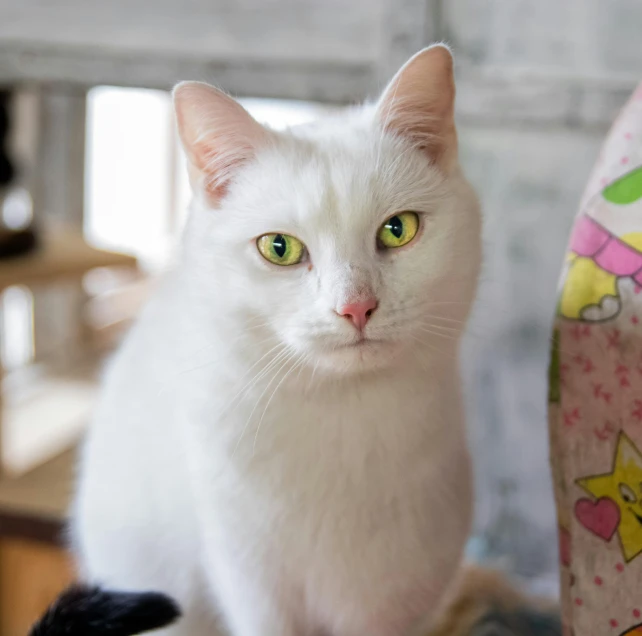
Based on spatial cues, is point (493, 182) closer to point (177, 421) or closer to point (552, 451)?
point (552, 451)

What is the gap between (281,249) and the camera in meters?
0.78

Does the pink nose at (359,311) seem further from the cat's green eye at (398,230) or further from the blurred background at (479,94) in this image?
the blurred background at (479,94)

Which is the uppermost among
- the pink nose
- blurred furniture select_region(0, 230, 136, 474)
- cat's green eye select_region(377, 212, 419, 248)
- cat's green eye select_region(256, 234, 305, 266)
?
cat's green eye select_region(377, 212, 419, 248)

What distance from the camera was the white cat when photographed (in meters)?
0.76

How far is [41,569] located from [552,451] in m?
1.34

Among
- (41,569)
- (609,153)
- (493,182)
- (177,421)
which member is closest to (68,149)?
(41,569)

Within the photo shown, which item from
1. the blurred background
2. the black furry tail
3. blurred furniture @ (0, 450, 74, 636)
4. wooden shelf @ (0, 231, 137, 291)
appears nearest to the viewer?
the black furry tail

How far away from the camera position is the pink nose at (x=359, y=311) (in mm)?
708

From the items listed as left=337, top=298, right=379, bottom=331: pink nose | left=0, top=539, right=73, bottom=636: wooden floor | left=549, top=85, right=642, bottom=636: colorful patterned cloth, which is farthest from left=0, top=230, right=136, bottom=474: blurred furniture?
left=549, top=85, right=642, bottom=636: colorful patterned cloth

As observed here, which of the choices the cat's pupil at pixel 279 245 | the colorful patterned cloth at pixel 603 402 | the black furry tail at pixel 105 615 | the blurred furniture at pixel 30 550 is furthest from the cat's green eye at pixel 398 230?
the blurred furniture at pixel 30 550

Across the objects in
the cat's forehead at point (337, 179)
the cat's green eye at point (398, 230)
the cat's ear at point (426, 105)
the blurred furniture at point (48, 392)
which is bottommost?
the blurred furniture at point (48, 392)

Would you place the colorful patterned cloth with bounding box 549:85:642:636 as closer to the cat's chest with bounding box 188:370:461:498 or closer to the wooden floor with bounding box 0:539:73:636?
the cat's chest with bounding box 188:370:461:498

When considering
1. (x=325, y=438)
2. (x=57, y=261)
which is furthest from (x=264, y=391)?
(x=57, y=261)

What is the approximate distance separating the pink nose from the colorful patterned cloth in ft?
0.88
